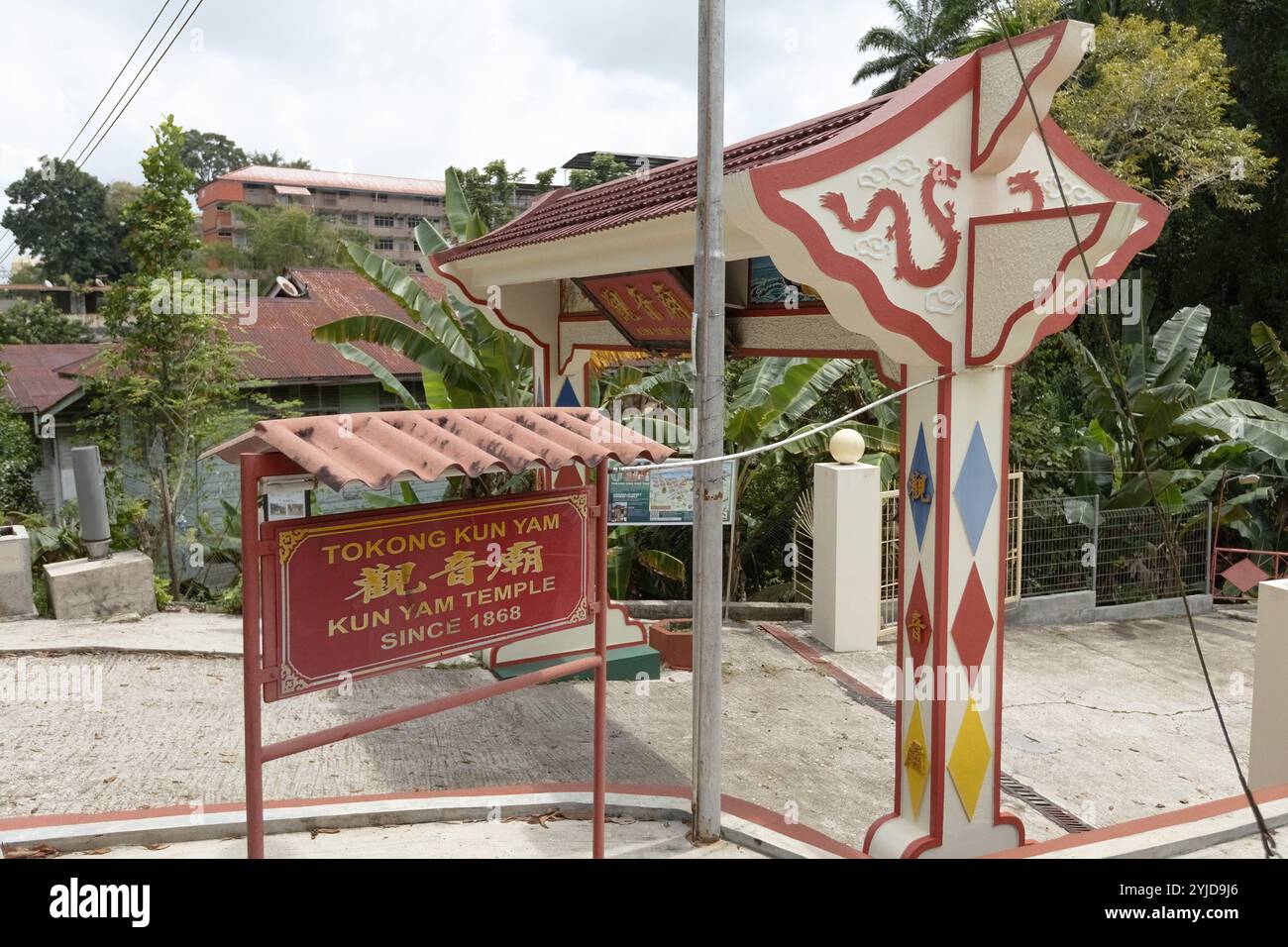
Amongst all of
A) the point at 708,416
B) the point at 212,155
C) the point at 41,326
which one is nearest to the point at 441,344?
the point at 708,416

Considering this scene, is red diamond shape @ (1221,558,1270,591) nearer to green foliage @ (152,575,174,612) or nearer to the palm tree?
green foliage @ (152,575,174,612)

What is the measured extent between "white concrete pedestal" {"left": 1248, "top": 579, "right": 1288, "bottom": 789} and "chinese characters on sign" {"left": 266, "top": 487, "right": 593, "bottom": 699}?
4.26m

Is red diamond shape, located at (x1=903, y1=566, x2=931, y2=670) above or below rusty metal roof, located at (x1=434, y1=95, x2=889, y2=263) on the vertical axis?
below

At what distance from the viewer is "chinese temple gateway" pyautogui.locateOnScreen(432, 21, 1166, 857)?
15.0 ft

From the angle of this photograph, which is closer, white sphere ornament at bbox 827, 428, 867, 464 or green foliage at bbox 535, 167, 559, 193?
white sphere ornament at bbox 827, 428, 867, 464

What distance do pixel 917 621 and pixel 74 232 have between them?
53.2 meters

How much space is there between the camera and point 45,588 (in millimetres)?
9477

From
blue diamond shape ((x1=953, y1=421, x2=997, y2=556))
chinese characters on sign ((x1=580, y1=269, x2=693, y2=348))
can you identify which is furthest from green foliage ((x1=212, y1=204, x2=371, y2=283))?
blue diamond shape ((x1=953, y1=421, x2=997, y2=556))

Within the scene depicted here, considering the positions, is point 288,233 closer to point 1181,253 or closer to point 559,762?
point 1181,253

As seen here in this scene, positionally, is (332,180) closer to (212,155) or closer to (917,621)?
(212,155)

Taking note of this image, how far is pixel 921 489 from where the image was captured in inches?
200

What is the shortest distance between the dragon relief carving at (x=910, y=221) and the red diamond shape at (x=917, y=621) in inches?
55.3

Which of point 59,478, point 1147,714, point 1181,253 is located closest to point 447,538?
point 1147,714

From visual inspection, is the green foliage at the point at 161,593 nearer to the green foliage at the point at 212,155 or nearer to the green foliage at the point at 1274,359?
the green foliage at the point at 1274,359
